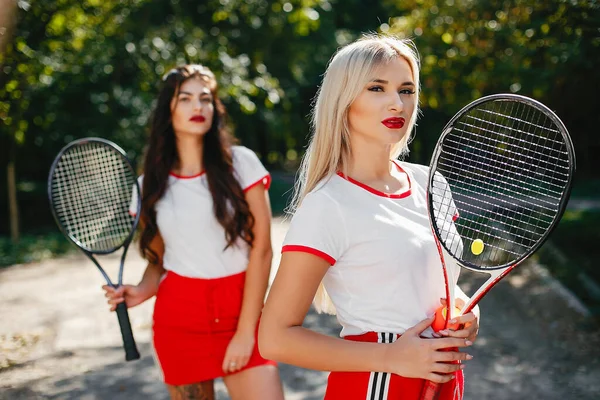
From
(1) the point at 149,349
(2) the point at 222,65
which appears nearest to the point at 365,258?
(1) the point at 149,349

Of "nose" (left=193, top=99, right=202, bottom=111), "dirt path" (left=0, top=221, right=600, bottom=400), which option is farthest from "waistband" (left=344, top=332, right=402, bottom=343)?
"dirt path" (left=0, top=221, right=600, bottom=400)

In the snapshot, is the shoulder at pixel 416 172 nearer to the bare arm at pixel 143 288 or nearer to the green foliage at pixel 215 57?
the bare arm at pixel 143 288

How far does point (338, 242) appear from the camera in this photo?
183cm

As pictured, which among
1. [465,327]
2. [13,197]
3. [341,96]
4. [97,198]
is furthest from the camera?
[13,197]

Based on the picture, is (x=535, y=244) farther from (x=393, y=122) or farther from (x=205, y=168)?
(x=205, y=168)

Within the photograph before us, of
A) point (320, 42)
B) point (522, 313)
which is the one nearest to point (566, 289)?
point (522, 313)

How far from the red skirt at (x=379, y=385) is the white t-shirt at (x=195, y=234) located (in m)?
1.29

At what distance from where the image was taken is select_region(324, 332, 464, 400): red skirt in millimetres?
1853

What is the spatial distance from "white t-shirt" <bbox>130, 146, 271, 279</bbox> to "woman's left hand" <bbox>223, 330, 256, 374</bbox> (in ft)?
1.08

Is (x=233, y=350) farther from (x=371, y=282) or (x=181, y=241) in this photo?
(x=371, y=282)

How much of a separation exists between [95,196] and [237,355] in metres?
1.37

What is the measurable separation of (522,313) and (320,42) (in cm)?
1450

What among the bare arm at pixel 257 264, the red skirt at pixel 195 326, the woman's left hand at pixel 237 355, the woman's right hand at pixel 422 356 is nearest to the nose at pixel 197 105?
the bare arm at pixel 257 264

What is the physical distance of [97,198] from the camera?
3709 mm
